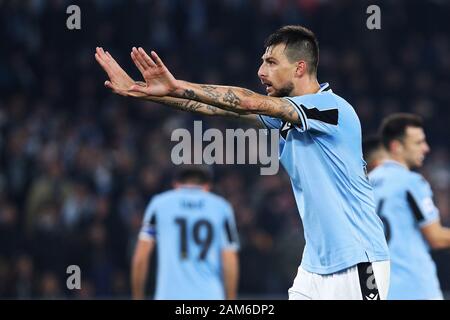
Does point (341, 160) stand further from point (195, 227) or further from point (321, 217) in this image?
point (195, 227)

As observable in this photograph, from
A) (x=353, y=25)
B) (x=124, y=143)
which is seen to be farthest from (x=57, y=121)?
(x=353, y=25)

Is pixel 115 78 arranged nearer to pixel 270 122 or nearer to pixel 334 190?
pixel 270 122

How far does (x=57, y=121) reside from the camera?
13.4 metres

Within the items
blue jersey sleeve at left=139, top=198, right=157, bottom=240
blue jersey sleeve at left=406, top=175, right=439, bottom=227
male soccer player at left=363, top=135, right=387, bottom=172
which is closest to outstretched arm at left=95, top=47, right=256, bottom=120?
blue jersey sleeve at left=406, top=175, right=439, bottom=227

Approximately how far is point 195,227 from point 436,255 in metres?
3.77

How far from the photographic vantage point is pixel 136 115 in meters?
13.9

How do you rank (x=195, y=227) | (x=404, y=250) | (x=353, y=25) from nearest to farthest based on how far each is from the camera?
(x=404, y=250)
(x=195, y=227)
(x=353, y=25)

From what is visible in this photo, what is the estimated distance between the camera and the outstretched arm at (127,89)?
4898 millimetres

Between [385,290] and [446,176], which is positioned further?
[446,176]

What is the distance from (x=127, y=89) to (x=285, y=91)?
0.81 m

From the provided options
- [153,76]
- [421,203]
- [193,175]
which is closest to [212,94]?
[153,76]

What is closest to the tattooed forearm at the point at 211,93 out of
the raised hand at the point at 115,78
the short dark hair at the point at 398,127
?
the raised hand at the point at 115,78

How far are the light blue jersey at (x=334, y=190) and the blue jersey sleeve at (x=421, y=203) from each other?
211cm

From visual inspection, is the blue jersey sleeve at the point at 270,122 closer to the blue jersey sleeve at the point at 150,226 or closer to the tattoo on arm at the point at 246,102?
the tattoo on arm at the point at 246,102
